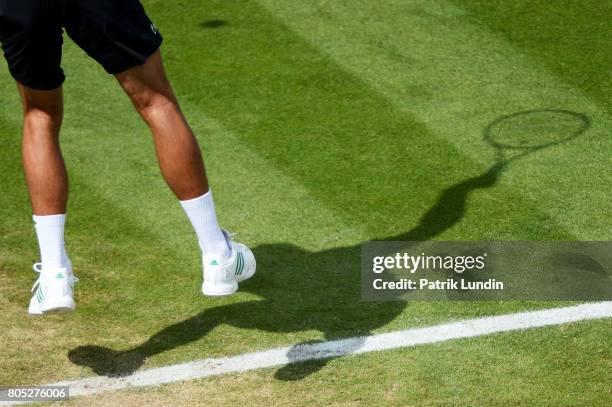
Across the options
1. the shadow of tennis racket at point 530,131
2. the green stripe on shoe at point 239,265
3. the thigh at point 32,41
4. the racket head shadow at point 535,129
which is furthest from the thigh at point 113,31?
the racket head shadow at point 535,129

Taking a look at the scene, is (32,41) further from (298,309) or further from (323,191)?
(323,191)

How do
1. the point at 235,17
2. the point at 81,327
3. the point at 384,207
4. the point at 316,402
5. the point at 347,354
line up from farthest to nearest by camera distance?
the point at 235,17 < the point at 384,207 < the point at 81,327 < the point at 347,354 < the point at 316,402

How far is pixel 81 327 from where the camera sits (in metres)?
6.18

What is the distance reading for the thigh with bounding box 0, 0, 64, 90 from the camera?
5.43 metres

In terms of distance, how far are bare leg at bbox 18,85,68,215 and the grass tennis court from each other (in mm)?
753

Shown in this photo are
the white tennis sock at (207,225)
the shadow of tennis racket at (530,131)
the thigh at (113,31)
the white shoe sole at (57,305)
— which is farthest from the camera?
the shadow of tennis racket at (530,131)

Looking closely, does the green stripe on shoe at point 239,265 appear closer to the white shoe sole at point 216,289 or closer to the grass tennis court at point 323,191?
the white shoe sole at point 216,289

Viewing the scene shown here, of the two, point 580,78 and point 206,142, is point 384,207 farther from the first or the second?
point 580,78

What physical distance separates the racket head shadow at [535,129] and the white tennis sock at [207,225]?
8.26 feet

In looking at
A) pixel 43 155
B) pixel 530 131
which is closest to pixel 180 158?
pixel 43 155

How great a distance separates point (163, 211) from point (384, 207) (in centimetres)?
137

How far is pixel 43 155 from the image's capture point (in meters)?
5.87

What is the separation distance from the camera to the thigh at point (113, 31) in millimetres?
5414

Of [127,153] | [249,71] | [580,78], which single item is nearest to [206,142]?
[127,153]
